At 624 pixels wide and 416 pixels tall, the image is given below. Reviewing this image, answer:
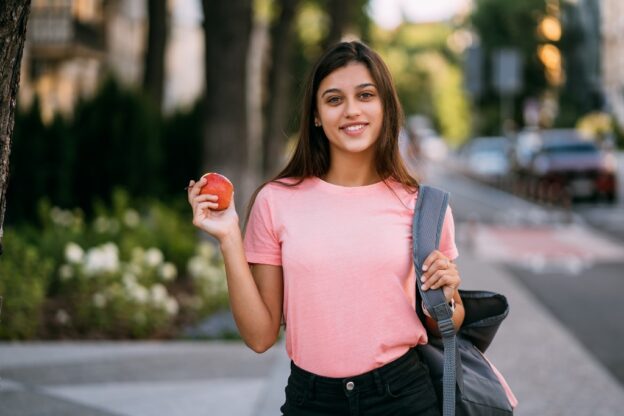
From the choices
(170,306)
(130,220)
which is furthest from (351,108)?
(130,220)

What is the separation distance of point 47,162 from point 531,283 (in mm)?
6262

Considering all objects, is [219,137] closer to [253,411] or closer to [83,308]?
[83,308]

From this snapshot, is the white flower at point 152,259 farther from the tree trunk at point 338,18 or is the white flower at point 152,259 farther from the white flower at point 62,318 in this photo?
the tree trunk at point 338,18

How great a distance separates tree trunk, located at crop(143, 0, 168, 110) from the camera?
18719 mm

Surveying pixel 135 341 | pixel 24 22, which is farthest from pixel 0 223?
pixel 135 341

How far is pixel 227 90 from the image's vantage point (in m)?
12.9

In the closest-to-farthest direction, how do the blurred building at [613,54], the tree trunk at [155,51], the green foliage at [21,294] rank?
the green foliage at [21,294], the tree trunk at [155,51], the blurred building at [613,54]

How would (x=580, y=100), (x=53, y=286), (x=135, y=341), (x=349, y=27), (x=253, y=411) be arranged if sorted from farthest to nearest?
1. (x=580, y=100)
2. (x=349, y=27)
3. (x=53, y=286)
4. (x=135, y=341)
5. (x=253, y=411)

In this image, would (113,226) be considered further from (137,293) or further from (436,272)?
(436,272)

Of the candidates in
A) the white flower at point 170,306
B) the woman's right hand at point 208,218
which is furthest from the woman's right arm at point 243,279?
the white flower at point 170,306

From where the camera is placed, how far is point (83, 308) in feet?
30.3

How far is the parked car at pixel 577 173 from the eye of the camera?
28594mm

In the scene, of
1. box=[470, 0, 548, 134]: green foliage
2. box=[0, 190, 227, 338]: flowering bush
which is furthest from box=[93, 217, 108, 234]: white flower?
box=[470, 0, 548, 134]: green foliage

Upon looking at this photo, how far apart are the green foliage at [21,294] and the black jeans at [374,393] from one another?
19.9 ft
